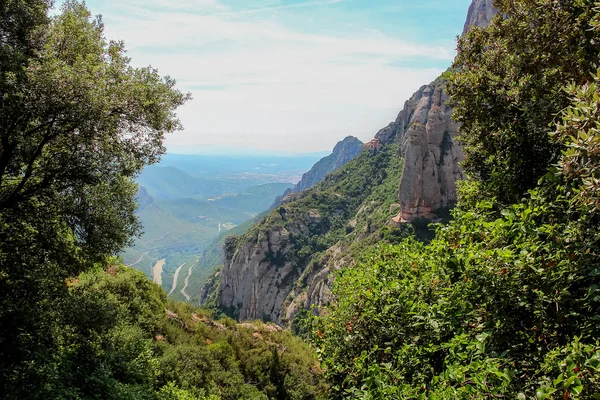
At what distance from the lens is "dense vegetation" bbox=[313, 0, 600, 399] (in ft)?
12.3

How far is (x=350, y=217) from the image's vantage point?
101 metres

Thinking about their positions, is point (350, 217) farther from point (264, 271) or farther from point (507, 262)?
point (507, 262)

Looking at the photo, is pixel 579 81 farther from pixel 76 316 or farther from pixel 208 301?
pixel 208 301

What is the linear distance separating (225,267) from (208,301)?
1210 centimetres

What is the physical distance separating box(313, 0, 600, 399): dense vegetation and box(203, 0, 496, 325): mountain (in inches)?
1836

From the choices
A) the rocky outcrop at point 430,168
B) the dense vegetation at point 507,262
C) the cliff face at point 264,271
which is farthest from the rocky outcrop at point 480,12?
the dense vegetation at point 507,262

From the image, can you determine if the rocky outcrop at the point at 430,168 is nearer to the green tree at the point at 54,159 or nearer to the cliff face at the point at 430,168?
the cliff face at the point at 430,168

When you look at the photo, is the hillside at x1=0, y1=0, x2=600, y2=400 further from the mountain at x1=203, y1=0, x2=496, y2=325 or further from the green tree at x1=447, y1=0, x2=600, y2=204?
the mountain at x1=203, y1=0, x2=496, y2=325

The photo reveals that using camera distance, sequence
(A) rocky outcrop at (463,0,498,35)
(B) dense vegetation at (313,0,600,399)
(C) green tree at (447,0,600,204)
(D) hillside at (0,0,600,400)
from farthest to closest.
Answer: (A) rocky outcrop at (463,0,498,35) → (C) green tree at (447,0,600,204) → (D) hillside at (0,0,600,400) → (B) dense vegetation at (313,0,600,399)

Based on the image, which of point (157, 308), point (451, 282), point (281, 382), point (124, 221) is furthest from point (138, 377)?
point (451, 282)

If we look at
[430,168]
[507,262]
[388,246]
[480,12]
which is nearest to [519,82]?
[507,262]

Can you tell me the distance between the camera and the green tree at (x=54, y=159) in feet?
20.7

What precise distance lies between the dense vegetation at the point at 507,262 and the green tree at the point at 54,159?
6.35 metres

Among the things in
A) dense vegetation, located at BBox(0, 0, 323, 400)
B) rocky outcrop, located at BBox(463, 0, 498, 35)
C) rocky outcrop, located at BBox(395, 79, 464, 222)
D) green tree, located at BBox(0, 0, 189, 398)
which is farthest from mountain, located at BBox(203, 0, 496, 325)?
green tree, located at BBox(0, 0, 189, 398)
